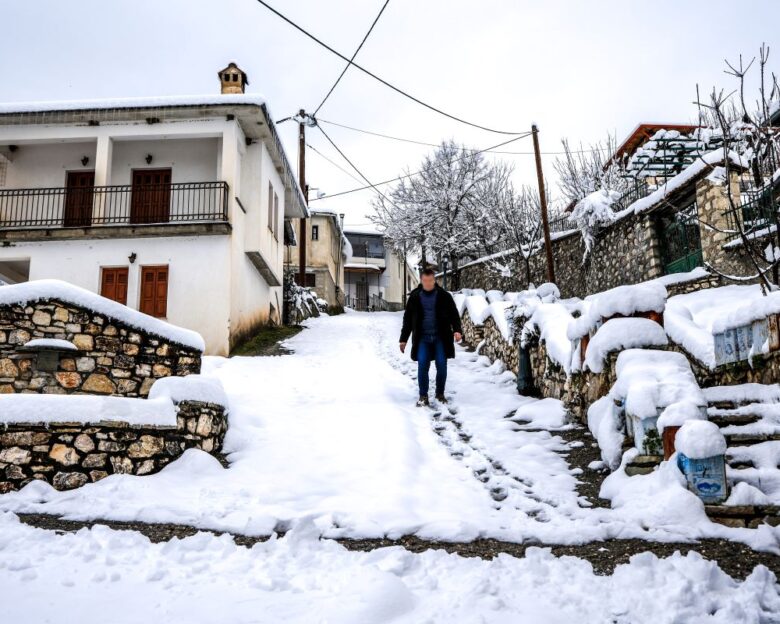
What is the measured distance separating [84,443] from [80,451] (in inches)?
2.5

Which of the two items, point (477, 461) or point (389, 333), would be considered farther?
point (389, 333)

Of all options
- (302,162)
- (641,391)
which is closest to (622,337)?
(641,391)

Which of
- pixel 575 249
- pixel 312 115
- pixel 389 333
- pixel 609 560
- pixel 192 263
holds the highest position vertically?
pixel 312 115

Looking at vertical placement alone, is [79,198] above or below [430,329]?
above

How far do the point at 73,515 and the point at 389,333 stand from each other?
1244 centimetres

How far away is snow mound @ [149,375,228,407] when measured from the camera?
5.17 metres

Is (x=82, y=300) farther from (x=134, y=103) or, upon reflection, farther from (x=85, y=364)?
(x=134, y=103)

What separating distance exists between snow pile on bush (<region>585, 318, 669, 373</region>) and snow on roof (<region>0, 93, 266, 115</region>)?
32.7 feet

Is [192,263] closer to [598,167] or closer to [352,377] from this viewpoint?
[352,377]

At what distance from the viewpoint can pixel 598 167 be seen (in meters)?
21.2

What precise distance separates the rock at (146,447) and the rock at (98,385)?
2.17 metres

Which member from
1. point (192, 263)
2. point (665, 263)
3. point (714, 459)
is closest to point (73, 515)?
point (714, 459)

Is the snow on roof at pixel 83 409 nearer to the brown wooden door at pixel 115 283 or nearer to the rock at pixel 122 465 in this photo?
the rock at pixel 122 465

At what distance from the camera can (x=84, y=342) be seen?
6684 mm
